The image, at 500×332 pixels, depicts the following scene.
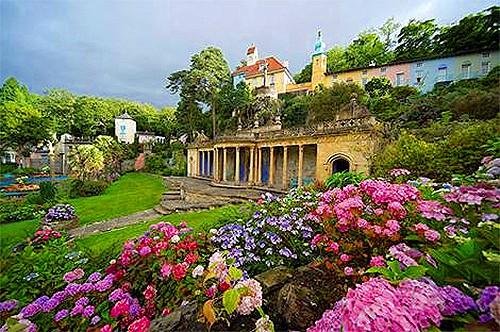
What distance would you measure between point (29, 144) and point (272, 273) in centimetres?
3360

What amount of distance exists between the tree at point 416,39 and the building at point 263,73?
536 inches

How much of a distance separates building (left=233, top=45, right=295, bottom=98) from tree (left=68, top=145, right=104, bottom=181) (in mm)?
19632

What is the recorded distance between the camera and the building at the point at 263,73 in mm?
30281

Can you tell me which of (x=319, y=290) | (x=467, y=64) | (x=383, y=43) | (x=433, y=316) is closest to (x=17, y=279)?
(x=319, y=290)

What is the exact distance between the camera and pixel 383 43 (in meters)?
26.4

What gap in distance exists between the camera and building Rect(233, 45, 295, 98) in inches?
1192

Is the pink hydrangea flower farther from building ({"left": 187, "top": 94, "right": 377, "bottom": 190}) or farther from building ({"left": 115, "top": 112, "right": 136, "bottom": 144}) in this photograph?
building ({"left": 115, "top": 112, "right": 136, "bottom": 144})

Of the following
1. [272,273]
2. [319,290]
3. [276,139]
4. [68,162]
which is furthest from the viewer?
[68,162]

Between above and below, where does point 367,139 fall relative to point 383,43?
below

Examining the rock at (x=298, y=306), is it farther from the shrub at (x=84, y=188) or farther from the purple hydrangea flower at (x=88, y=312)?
the shrub at (x=84, y=188)

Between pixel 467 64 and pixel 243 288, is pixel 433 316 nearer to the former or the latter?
pixel 243 288

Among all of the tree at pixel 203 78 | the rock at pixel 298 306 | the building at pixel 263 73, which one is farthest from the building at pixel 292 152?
the building at pixel 263 73

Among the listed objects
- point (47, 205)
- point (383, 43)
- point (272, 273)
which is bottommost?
point (47, 205)

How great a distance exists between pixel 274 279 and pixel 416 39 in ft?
103
